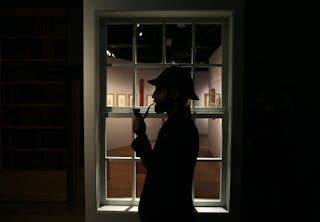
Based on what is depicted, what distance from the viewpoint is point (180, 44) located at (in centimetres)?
271

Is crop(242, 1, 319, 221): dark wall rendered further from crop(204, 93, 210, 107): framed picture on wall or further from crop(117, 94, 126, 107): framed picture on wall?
crop(117, 94, 126, 107): framed picture on wall

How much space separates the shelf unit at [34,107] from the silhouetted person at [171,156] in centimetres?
249

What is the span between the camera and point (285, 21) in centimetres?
261

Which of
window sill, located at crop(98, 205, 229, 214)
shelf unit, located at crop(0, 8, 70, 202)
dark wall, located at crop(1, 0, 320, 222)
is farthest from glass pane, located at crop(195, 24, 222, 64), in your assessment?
shelf unit, located at crop(0, 8, 70, 202)

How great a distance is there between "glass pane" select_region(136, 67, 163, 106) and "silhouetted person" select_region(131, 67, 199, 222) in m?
0.95

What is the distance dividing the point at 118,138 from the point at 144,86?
1.99ft

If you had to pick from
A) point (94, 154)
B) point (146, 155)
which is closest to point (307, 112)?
point (146, 155)

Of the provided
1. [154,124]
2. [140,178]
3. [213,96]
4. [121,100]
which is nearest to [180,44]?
[213,96]

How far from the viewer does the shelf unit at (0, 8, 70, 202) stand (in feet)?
12.8

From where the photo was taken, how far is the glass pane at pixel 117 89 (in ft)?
9.08

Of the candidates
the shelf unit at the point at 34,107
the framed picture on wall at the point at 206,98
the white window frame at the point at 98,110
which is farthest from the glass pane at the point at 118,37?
the shelf unit at the point at 34,107

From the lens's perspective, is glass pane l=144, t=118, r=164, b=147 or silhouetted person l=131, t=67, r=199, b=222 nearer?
silhouetted person l=131, t=67, r=199, b=222

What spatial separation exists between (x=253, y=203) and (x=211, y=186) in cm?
166

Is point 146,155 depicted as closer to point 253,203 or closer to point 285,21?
point 253,203
